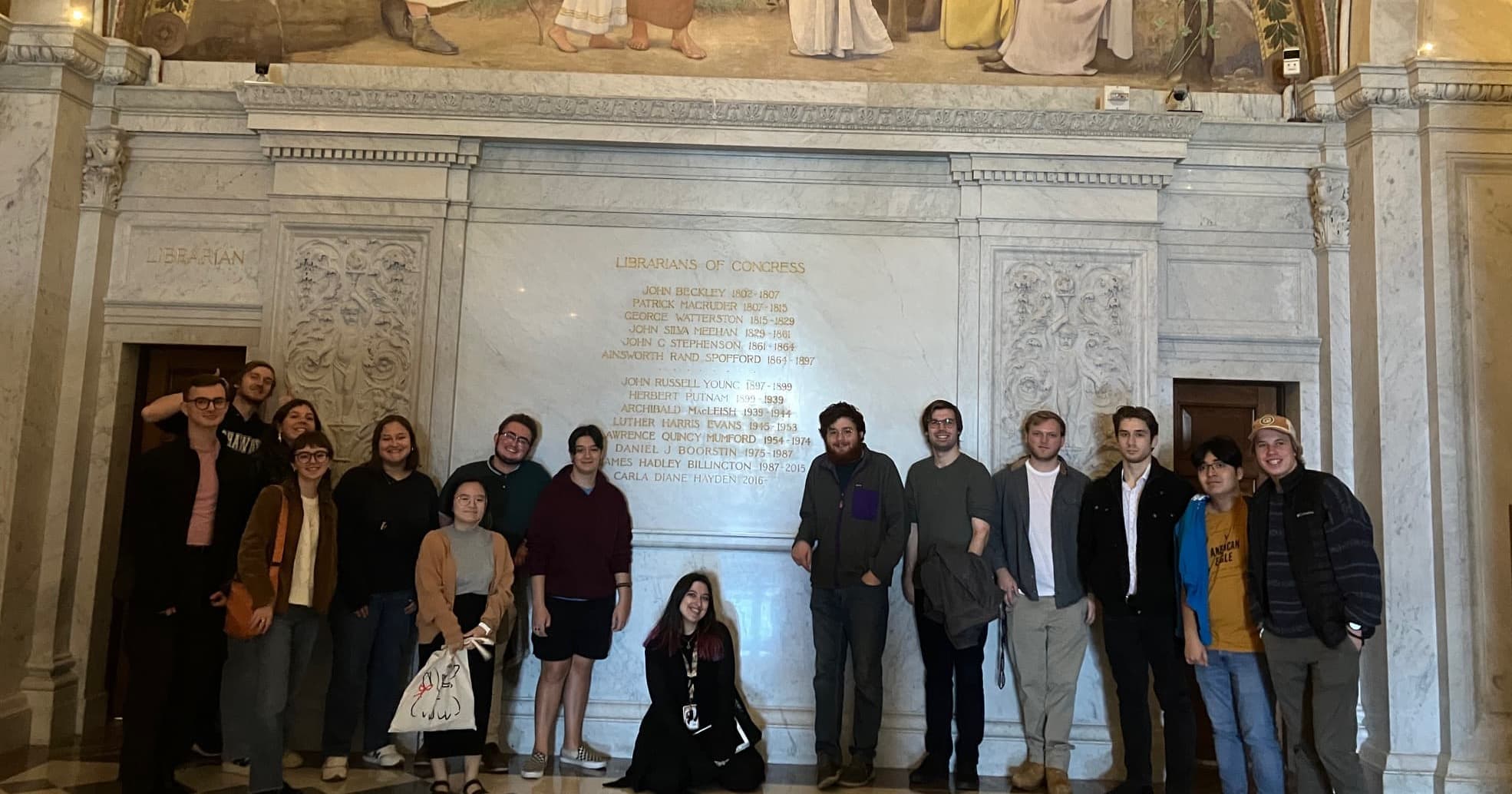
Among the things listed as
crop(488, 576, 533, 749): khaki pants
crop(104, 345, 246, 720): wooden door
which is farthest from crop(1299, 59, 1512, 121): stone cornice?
crop(104, 345, 246, 720): wooden door

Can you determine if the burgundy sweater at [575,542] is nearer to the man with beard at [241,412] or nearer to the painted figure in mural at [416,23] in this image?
the man with beard at [241,412]

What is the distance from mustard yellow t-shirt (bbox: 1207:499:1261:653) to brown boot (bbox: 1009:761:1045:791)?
1121 millimetres

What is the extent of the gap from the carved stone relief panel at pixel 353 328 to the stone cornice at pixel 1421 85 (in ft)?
17.0

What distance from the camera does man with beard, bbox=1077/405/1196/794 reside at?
4.40 m

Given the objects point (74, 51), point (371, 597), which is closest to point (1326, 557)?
point (371, 597)

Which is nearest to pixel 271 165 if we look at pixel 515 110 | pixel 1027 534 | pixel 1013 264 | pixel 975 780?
pixel 515 110

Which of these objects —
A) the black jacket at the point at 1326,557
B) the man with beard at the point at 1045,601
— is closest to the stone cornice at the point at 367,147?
the man with beard at the point at 1045,601

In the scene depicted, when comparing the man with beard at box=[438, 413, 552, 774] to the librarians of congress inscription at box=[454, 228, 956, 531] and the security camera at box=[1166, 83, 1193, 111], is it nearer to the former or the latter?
the librarians of congress inscription at box=[454, 228, 956, 531]

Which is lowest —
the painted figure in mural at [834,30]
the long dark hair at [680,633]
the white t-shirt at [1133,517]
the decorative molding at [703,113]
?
the long dark hair at [680,633]

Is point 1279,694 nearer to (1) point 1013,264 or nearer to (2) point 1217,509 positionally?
(2) point 1217,509

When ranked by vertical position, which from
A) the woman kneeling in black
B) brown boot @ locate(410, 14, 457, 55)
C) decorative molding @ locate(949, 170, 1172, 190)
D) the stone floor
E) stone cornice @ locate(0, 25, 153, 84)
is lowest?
the stone floor

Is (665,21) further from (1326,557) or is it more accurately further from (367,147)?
(1326,557)

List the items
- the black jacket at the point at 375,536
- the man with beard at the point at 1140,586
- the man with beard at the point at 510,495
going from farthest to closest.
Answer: the man with beard at the point at 510,495 → the black jacket at the point at 375,536 → the man with beard at the point at 1140,586

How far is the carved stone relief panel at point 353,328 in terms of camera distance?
5.36 m
